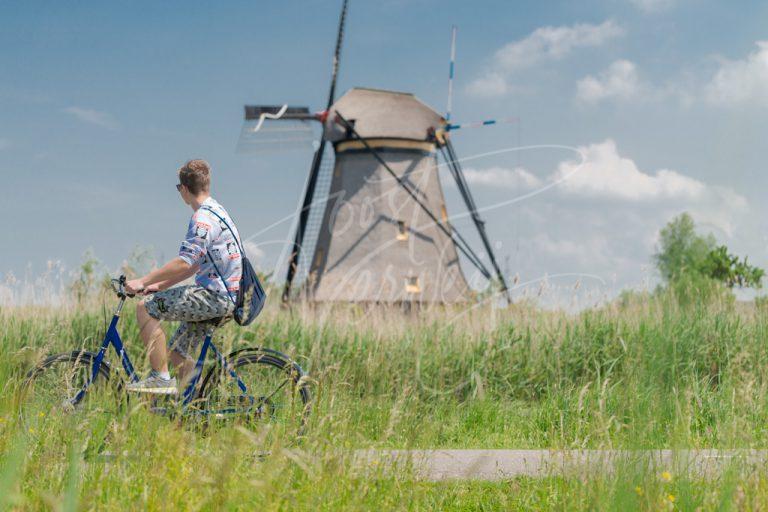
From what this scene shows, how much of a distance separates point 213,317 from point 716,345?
679 cm

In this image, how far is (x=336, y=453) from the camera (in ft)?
12.0

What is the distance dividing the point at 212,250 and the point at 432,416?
9.01 ft

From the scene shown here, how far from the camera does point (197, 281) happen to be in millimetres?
5230

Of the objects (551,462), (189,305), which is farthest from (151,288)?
(551,462)

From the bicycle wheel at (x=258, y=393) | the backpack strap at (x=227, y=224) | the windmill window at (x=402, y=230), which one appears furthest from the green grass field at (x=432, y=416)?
the windmill window at (x=402, y=230)

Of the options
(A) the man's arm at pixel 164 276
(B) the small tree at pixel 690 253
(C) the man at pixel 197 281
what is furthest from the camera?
(B) the small tree at pixel 690 253

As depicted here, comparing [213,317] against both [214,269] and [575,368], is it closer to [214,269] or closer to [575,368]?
[214,269]

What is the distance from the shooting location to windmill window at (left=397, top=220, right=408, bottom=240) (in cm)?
2025

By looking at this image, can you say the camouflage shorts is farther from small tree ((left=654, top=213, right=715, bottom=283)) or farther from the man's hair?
small tree ((left=654, top=213, right=715, bottom=283))

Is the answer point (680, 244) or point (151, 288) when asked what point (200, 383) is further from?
point (680, 244)

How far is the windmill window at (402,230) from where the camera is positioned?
20250 millimetres

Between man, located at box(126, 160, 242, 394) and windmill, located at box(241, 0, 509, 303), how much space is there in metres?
14.2

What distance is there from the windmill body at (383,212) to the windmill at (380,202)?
0.03 m

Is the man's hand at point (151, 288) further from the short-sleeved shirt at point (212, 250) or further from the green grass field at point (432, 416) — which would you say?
the green grass field at point (432, 416)
